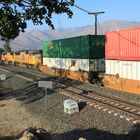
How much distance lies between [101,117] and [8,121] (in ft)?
15.4

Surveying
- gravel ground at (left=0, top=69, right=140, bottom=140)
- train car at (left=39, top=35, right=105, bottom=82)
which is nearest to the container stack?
train car at (left=39, top=35, right=105, bottom=82)

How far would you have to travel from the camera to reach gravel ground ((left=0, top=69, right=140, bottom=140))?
45.9ft

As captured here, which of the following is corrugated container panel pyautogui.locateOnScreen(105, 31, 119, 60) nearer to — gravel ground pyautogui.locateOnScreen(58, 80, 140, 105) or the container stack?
the container stack

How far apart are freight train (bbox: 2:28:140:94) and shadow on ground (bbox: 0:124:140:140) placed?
401 inches

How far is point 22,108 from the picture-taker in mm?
21266

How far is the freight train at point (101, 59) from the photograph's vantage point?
24688 millimetres

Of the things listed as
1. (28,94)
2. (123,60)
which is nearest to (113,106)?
(123,60)

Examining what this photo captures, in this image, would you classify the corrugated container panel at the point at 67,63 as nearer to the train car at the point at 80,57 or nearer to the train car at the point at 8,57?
the train car at the point at 80,57

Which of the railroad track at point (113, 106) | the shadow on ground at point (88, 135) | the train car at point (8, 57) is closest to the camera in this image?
the shadow on ground at point (88, 135)

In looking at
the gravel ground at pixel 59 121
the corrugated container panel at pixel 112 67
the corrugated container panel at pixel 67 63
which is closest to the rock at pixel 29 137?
the gravel ground at pixel 59 121

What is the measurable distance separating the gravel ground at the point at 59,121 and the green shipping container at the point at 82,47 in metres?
7.89

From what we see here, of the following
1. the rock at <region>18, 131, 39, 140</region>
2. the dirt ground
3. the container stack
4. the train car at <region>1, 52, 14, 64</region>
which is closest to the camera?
the rock at <region>18, 131, 39, 140</region>

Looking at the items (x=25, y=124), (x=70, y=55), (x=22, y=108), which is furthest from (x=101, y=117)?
(x=70, y=55)

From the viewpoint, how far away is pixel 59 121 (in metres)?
16.9
